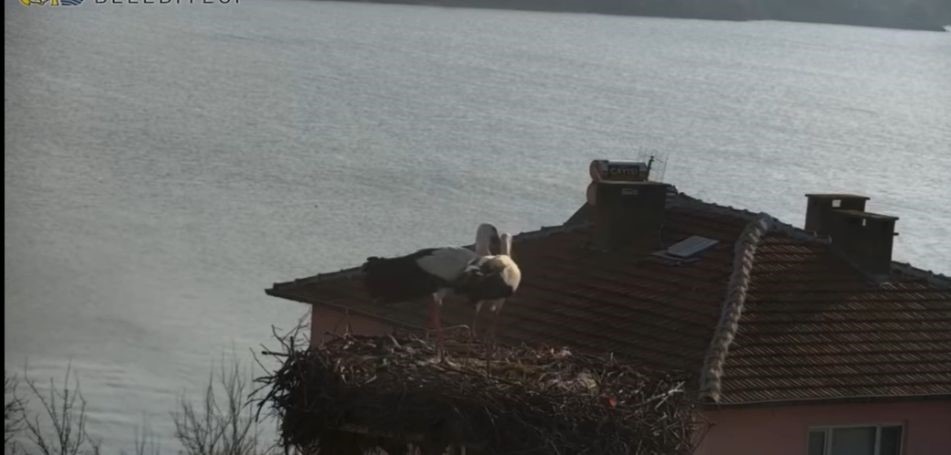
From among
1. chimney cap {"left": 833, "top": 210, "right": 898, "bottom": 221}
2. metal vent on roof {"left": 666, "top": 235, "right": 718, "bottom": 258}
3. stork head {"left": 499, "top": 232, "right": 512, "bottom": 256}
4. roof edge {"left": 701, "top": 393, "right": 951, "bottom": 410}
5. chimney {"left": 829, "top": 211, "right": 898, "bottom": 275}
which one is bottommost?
roof edge {"left": 701, "top": 393, "right": 951, "bottom": 410}

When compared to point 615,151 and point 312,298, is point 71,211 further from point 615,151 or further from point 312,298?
point 312,298

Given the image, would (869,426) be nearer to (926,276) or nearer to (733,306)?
(733,306)

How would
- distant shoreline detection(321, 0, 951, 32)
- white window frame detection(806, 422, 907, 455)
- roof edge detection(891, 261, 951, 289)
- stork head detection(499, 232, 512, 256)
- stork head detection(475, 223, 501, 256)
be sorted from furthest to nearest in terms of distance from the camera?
1. distant shoreline detection(321, 0, 951, 32)
2. roof edge detection(891, 261, 951, 289)
3. white window frame detection(806, 422, 907, 455)
4. stork head detection(499, 232, 512, 256)
5. stork head detection(475, 223, 501, 256)

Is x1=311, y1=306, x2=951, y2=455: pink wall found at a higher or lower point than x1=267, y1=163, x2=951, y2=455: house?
lower

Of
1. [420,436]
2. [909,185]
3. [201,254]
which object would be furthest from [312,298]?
[909,185]

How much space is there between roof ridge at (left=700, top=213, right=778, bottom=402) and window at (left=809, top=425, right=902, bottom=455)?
1151 millimetres

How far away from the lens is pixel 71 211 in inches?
1815

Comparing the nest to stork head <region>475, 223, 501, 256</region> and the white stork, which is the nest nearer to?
the white stork

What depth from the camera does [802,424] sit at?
1606cm

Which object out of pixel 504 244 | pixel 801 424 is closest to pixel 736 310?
pixel 801 424

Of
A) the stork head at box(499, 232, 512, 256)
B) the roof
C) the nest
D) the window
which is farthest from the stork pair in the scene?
the window

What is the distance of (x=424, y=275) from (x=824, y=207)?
10.2 meters

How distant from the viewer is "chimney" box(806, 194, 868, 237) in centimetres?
2055

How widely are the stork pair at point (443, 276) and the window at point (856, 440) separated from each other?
551 cm
